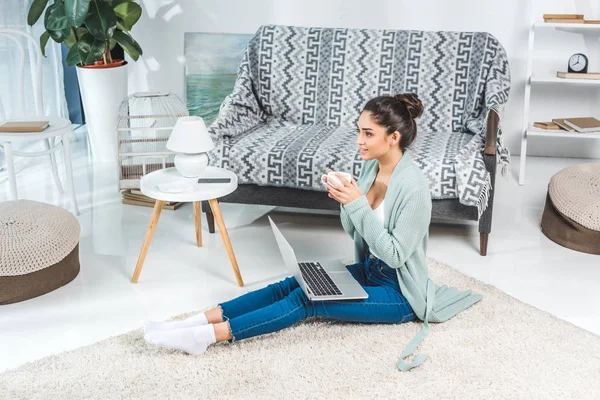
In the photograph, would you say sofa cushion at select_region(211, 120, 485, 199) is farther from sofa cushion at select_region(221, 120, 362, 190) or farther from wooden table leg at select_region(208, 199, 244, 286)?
wooden table leg at select_region(208, 199, 244, 286)

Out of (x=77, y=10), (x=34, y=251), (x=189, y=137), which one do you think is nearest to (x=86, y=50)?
(x=77, y=10)

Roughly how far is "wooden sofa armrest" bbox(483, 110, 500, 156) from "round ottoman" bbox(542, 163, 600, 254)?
41 cm

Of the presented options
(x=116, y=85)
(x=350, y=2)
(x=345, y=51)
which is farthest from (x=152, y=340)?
(x=350, y=2)

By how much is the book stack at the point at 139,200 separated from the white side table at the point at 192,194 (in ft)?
2.49

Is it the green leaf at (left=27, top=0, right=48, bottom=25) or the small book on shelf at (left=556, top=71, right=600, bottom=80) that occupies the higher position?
the green leaf at (left=27, top=0, right=48, bottom=25)

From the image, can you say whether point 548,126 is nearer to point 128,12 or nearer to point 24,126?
point 128,12

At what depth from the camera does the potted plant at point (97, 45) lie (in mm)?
4188

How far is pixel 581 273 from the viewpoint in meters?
3.17

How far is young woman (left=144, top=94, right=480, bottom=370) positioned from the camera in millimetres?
2449

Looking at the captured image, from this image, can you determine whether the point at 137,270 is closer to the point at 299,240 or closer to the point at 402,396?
the point at 299,240

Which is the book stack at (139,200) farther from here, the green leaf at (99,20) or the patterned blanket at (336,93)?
the green leaf at (99,20)

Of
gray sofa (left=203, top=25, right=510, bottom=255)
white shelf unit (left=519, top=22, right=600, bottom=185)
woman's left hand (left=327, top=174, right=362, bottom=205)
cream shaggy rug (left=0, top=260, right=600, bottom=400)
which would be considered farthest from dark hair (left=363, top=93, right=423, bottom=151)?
white shelf unit (left=519, top=22, right=600, bottom=185)

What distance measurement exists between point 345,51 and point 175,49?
151 centimetres

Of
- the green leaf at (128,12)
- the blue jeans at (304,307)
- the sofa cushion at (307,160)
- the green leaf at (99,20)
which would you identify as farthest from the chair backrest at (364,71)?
the blue jeans at (304,307)
